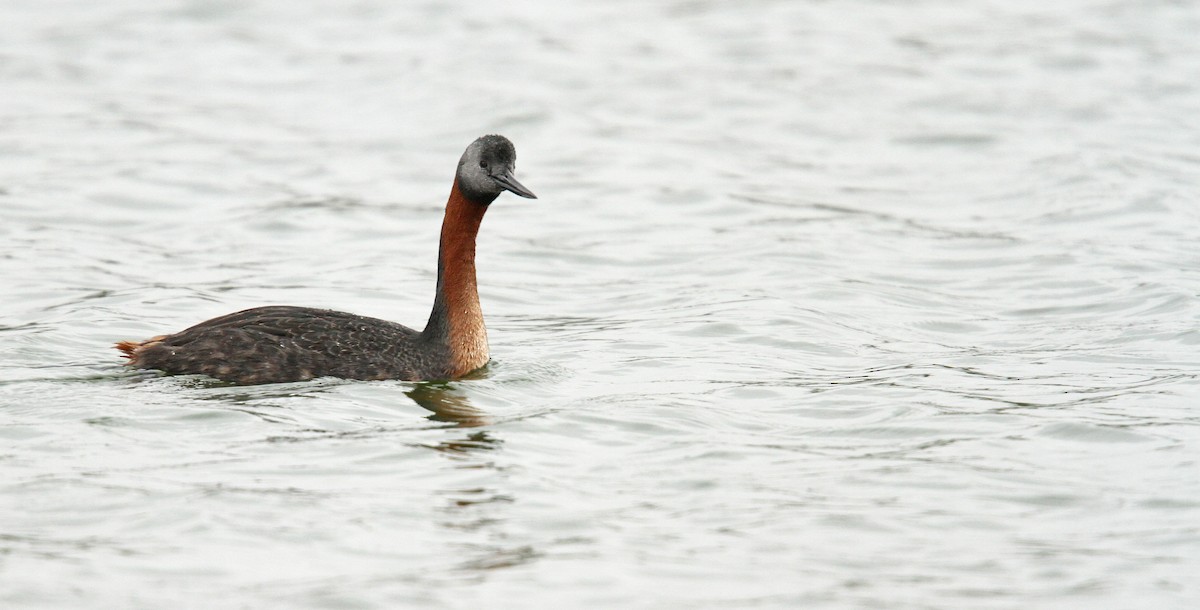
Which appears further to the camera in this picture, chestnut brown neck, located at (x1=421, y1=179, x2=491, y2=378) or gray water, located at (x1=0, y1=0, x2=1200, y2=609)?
chestnut brown neck, located at (x1=421, y1=179, x2=491, y2=378)

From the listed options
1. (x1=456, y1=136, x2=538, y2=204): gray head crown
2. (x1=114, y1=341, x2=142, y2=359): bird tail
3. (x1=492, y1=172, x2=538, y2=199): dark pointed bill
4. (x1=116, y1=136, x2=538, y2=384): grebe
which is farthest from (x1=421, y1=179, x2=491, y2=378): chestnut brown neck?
(x1=114, y1=341, x2=142, y2=359): bird tail

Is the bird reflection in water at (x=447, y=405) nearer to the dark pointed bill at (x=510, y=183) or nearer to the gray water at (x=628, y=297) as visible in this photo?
the gray water at (x=628, y=297)

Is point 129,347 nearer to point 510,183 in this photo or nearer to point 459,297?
point 459,297

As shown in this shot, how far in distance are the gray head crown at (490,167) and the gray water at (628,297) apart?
1.32m

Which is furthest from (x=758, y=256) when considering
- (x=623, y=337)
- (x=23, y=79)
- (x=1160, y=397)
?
(x=23, y=79)

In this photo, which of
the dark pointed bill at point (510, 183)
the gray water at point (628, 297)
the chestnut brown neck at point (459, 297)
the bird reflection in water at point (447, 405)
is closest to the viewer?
the gray water at point (628, 297)

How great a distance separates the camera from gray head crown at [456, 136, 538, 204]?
1038 cm

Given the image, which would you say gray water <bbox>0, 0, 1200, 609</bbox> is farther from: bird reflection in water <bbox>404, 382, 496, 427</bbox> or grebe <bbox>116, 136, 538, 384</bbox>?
grebe <bbox>116, 136, 538, 384</bbox>

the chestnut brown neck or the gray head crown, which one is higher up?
the gray head crown

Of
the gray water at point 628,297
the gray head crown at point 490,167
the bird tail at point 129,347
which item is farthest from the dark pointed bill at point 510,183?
the bird tail at point 129,347

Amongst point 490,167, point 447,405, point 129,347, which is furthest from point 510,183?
point 129,347

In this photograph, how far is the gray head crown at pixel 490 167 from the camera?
10375 mm

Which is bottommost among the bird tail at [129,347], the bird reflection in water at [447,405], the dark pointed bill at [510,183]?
the bird reflection in water at [447,405]

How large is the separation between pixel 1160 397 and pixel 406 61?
49.5ft
